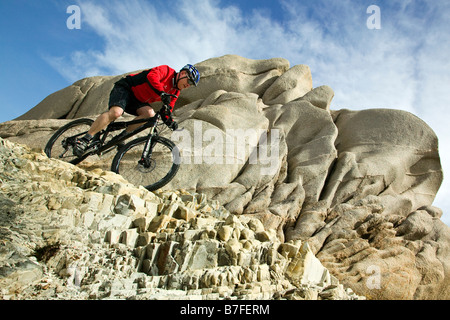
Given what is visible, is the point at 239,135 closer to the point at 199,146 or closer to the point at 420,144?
the point at 199,146

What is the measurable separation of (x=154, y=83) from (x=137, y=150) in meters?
1.86

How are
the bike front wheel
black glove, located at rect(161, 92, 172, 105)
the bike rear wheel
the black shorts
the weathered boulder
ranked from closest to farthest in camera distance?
the weathered boulder, black glove, located at rect(161, 92, 172, 105), the bike front wheel, the black shorts, the bike rear wheel

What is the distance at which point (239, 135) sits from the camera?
9.82 metres

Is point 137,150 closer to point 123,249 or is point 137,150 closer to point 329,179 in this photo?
point 123,249

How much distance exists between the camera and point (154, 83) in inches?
256

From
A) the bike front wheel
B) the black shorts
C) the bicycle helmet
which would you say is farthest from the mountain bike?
the bicycle helmet

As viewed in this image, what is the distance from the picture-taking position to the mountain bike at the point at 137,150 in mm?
Answer: 6672

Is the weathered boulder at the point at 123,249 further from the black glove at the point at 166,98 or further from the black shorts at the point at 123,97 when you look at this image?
the black glove at the point at 166,98

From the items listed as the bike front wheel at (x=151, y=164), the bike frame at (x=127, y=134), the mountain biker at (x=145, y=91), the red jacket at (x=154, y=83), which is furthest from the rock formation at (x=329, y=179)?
the red jacket at (x=154, y=83)

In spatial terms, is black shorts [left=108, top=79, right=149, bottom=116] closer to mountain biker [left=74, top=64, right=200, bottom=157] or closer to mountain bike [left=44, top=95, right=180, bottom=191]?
mountain biker [left=74, top=64, right=200, bottom=157]

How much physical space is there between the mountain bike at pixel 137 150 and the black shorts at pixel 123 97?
31cm

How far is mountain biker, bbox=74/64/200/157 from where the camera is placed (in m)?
6.55

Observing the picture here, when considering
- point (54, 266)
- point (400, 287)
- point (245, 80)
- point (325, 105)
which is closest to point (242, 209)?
point (400, 287)

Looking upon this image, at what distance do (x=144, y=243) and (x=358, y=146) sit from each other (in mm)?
7237
